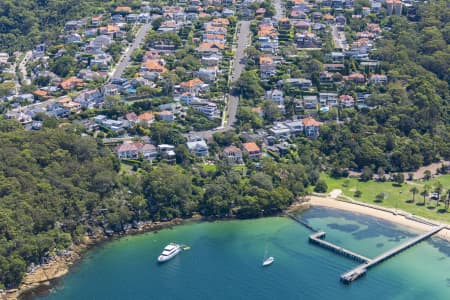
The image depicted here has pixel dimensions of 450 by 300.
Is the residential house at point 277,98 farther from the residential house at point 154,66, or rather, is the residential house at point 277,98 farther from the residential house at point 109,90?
the residential house at point 109,90

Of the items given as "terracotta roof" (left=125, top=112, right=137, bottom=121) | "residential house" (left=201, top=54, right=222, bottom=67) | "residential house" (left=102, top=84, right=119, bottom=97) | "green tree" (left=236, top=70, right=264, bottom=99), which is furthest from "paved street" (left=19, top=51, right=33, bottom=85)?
"green tree" (left=236, top=70, right=264, bottom=99)

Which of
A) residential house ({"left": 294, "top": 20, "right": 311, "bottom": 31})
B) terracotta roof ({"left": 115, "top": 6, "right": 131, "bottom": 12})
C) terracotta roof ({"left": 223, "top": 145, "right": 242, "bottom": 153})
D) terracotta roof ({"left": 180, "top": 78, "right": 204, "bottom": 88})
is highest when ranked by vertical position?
terracotta roof ({"left": 115, "top": 6, "right": 131, "bottom": 12})

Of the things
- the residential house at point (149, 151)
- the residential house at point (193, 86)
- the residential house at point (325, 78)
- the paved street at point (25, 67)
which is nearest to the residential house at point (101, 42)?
the paved street at point (25, 67)

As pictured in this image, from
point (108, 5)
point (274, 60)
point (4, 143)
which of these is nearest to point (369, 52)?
point (274, 60)

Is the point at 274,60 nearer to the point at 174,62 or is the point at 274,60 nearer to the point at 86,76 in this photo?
the point at 174,62

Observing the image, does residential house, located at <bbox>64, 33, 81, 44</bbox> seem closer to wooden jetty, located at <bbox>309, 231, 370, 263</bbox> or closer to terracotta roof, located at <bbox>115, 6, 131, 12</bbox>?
terracotta roof, located at <bbox>115, 6, 131, 12</bbox>

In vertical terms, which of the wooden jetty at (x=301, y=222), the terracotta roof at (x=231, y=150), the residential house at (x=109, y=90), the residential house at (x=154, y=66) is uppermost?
the residential house at (x=154, y=66)

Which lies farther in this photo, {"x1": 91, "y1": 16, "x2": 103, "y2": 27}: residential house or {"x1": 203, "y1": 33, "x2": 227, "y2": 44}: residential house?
{"x1": 91, "y1": 16, "x2": 103, "y2": 27}: residential house
